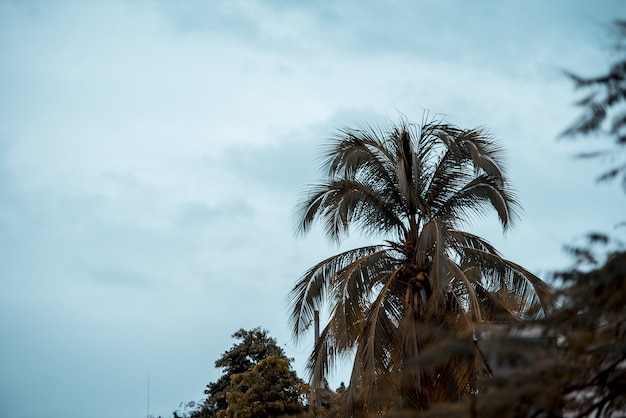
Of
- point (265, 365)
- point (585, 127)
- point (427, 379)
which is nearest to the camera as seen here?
point (585, 127)

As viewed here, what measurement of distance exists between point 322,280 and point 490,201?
3.84 metres

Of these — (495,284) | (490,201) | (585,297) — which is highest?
(490,201)

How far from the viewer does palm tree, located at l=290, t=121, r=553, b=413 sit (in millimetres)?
13969

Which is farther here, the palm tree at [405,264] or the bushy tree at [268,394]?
the bushy tree at [268,394]

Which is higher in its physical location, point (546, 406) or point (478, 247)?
point (478, 247)

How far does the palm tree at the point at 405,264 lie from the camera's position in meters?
14.0

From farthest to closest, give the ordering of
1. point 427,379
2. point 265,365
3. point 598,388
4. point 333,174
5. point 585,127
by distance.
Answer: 1. point 265,365
2. point 333,174
3. point 427,379
4. point 585,127
5. point 598,388

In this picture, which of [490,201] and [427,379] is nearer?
[427,379]

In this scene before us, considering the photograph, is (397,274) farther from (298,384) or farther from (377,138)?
(298,384)

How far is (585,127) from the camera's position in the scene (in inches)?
238

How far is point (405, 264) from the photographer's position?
609 inches

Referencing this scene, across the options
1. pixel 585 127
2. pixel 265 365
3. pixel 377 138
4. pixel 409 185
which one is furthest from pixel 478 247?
pixel 265 365

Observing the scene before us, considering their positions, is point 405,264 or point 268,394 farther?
point 268,394

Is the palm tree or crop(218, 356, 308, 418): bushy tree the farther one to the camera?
crop(218, 356, 308, 418): bushy tree
